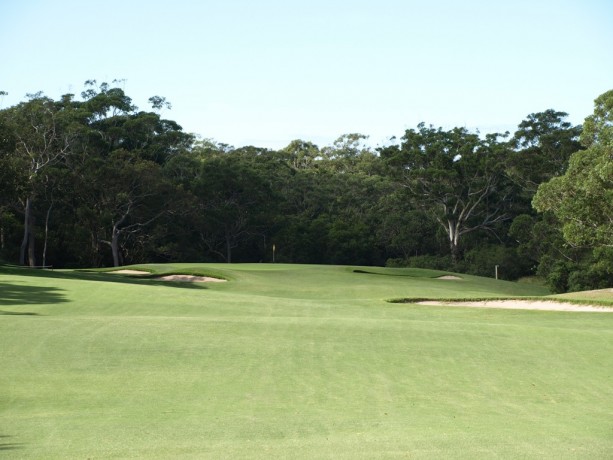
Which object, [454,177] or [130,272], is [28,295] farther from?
[454,177]

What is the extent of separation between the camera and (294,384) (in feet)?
44.3

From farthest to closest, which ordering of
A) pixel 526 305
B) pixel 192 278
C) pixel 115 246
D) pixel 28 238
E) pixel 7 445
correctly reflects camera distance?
pixel 115 246
pixel 28 238
pixel 192 278
pixel 526 305
pixel 7 445

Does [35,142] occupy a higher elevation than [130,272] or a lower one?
higher

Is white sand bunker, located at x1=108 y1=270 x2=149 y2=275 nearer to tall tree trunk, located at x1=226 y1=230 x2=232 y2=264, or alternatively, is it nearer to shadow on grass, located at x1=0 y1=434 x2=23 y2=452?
tall tree trunk, located at x1=226 y1=230 x2=232 y2=264

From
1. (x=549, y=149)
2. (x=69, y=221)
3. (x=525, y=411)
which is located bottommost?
(x=525, y=411)

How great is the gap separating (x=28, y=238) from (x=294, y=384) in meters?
59.4

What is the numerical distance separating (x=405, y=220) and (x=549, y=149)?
46.9 ft

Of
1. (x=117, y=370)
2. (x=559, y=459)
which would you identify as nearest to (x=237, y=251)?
(x=117, y=370)

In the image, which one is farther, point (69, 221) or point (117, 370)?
point (69, 221)

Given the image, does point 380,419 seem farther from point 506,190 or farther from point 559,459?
point 506,190

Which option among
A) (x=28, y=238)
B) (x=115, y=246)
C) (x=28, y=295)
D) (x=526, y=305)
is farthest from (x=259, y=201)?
(x=28, y=295)

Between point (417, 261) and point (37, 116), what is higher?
point (37, 116)

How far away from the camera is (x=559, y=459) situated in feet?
28.6

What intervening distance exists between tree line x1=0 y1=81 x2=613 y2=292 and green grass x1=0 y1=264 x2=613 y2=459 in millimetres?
42189
